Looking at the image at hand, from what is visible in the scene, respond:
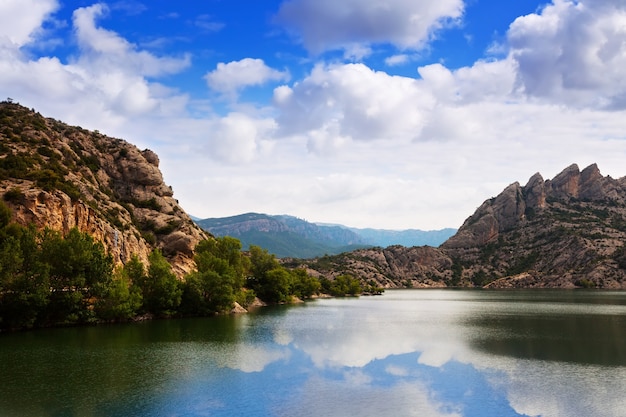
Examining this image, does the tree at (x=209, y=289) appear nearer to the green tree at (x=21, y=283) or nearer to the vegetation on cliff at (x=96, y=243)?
the vegetation on cliff at (x=96, y=243)

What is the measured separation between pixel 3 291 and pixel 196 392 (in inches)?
1930

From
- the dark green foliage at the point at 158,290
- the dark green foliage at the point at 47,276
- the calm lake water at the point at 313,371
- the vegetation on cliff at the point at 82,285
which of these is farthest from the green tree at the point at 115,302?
the dark green foliage at the point at 158,290

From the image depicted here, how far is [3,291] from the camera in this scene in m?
71.8

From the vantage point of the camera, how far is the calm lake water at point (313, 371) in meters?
35.1

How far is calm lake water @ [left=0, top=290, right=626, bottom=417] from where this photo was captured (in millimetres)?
35094

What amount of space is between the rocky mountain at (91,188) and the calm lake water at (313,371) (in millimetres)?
27461

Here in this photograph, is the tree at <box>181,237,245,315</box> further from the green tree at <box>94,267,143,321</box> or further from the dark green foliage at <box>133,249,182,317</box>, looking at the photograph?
the green tree at <box>94,267,143,321</box>

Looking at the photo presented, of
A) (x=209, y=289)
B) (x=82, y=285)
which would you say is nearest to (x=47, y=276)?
(x=82, y=285)

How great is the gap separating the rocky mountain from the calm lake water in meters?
27.5

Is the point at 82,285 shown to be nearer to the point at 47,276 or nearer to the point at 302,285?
the point at 47,276

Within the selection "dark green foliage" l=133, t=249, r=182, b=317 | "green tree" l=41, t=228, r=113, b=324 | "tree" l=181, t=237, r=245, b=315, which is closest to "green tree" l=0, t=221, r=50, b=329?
"green tree" l=41, t=228, r=113, b=324

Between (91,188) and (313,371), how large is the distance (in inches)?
3661

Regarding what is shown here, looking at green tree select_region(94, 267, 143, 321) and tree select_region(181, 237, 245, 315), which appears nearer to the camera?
green tree select_region(94, 267, 143, 321)

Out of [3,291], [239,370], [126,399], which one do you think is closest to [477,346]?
[239,370]
